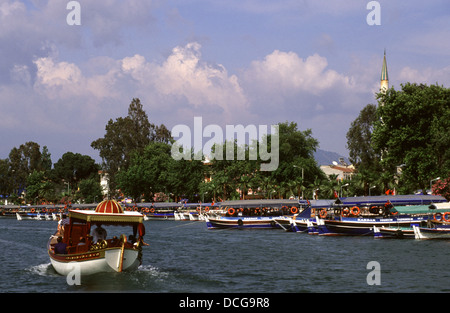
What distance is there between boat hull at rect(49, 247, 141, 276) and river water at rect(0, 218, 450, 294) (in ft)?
1.41

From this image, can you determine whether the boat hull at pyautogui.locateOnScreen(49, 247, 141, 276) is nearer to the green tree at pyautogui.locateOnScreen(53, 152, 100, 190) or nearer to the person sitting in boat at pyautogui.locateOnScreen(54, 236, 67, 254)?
the person sitting in boat at pyautogui.locateOnScreen(54, 236, 67, 254)

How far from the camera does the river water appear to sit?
30594 mm

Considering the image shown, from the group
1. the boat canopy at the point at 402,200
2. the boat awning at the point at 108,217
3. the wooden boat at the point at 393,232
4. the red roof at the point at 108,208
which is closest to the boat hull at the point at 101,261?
the boat awning at the point at 108,217

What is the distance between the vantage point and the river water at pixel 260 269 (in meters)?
30.6

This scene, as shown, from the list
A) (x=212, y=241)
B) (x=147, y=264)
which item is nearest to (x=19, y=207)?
(x=212, y=241)

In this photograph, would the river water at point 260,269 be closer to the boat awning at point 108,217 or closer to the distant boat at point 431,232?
the distant boat at point 431,232

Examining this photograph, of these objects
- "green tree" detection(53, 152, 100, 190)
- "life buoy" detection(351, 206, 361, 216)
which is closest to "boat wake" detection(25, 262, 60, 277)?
"life buoy" detection(351, 206, 361, 216)

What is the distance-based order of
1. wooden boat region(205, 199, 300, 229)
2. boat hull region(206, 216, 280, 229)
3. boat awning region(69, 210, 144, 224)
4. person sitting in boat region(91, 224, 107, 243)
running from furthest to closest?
wooden boat region(205, 199, 300, 229) → boat hull region(206, 216, 280, 229) → person sitting in boat region(91, 224, 107, 243) → boat awning region(69, 210, 144, 224)

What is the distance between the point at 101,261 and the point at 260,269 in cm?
1180

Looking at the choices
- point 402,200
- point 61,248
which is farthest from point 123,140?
point 61,248

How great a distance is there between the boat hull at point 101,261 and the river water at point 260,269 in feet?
1.41

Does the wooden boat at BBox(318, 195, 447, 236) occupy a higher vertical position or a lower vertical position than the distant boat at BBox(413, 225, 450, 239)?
higher

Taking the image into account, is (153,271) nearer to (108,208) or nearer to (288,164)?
(108,208)
